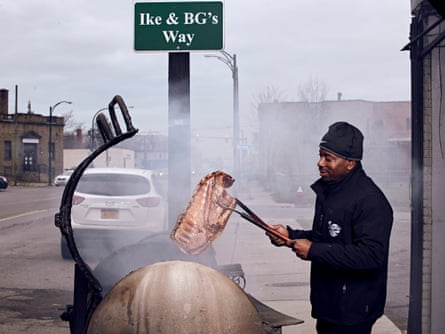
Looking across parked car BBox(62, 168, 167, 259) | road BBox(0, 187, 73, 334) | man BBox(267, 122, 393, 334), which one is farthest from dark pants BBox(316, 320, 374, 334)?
parked car BBox(62, 168, 167, 259)

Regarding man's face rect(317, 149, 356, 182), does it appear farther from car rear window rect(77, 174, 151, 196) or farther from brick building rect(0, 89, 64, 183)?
brick building rect(0, 89, 64, 183)

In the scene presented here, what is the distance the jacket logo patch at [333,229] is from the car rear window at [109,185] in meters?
7.51

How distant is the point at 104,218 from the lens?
10297mm

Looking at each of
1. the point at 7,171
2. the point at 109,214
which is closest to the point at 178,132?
the point at 109,214

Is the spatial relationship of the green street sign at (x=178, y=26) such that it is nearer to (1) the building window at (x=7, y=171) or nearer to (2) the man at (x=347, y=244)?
(2) the man at (x=347, y=244)

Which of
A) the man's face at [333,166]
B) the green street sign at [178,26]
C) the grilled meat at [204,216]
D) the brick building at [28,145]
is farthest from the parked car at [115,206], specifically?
the brick building at [28,145]

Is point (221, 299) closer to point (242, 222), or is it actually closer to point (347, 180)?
point (347, 180)

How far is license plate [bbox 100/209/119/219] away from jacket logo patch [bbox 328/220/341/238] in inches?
295

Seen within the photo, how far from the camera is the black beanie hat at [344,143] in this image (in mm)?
3148

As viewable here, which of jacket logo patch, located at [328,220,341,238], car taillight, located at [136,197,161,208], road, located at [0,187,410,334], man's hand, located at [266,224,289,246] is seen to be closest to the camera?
jacket logo patch, located at [328,220,341,238]

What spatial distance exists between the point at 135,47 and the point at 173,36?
1.11 ft

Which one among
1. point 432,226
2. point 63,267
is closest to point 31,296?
point 63,267

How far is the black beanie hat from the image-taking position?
315 centimetres

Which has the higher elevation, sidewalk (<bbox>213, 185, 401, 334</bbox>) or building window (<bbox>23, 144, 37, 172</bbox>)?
building window (<bbox>23, 144, 37, 172</bbox>)
